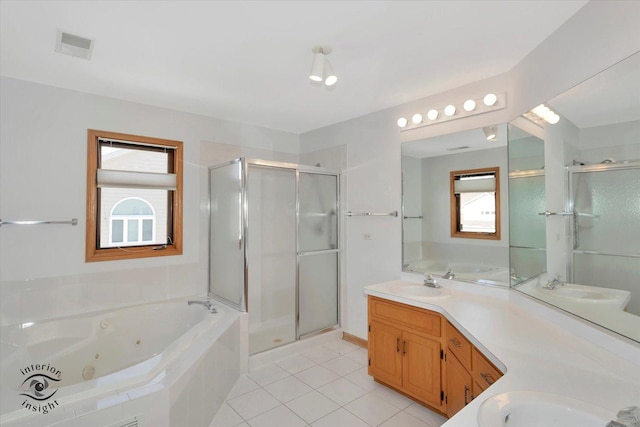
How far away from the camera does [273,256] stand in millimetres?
3314

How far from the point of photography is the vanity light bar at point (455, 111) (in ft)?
A: 7.54

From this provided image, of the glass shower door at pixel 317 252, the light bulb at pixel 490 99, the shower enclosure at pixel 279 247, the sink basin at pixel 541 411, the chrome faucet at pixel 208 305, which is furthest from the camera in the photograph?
the glass shower door at pixel 317 252

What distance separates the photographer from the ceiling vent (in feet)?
5.98

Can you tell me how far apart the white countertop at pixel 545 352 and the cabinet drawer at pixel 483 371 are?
69 mm

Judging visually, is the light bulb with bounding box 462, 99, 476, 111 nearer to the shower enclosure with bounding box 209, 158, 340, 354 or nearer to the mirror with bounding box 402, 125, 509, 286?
the mirror with bounding box 402, 125, 509, 286

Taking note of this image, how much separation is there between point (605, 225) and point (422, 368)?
1.39 m

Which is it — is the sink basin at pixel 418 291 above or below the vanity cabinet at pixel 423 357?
above

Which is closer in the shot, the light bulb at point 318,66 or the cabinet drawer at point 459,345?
the cabinet drawer at point 459,345

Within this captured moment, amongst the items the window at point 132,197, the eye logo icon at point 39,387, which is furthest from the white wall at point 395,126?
the eye logo icon at point 39,387

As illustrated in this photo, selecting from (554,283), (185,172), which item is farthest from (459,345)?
(185,172)

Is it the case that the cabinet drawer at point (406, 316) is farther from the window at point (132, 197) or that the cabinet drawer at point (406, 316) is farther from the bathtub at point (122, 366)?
the window at point (132, 197)

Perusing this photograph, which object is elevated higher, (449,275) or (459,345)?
(449,275)

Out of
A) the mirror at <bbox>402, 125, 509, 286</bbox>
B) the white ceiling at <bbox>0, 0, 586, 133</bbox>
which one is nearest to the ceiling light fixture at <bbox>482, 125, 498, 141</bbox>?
the mirror at <bbox>402, 125, 509, 286</bbox>

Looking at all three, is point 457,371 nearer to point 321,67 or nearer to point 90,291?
point 321,67
